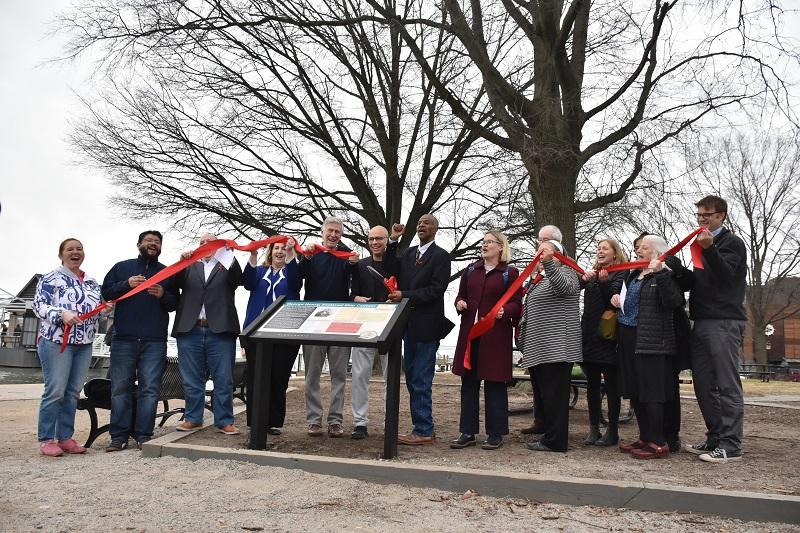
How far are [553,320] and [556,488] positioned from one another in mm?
1763

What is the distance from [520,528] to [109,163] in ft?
44.5

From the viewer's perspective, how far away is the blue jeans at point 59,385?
5867 millimetres

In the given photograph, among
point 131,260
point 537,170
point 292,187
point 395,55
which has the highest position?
point 395,55

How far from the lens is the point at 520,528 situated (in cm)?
380

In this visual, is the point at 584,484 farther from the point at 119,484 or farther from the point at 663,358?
the point at 119,484

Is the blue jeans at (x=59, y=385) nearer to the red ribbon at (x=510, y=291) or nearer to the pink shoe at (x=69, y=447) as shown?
the pink shoe at (x=69, y=447)

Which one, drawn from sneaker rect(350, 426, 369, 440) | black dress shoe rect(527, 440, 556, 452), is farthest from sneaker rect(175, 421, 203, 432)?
black dress shoe rect(527, 440, 556, 452)

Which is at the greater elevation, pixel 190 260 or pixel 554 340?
pixel 190 260

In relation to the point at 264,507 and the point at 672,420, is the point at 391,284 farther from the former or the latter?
the point at 672,420

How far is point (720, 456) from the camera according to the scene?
546 cm

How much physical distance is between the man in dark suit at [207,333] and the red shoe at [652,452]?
3827 millimetres

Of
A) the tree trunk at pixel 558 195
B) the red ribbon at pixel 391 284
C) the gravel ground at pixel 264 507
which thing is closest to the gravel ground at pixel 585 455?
the gravel ground at pixel 264 507

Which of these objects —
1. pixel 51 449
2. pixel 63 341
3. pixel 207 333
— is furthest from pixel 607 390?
pixel 51 449

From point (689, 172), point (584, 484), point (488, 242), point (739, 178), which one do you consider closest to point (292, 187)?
point (689, 172)
